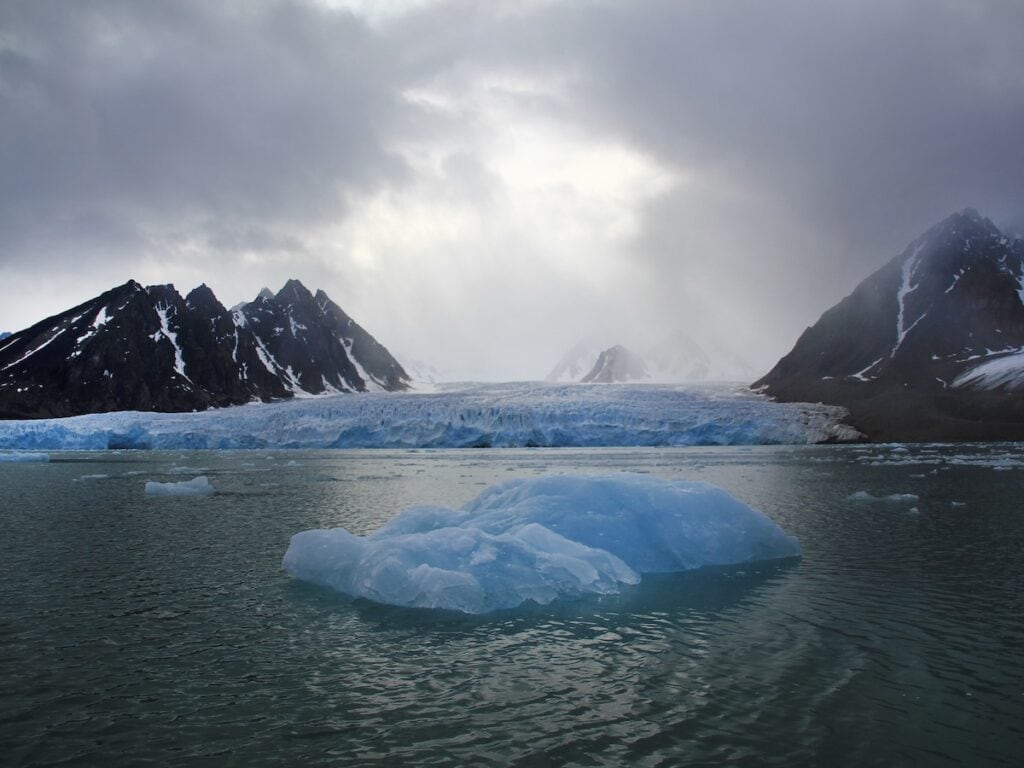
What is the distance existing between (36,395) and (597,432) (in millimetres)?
104434

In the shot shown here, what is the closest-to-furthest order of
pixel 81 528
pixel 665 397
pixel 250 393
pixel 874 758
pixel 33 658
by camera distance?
pixel 874 758 → pixel 33 658 → pixel 81 528 → pixel 665 397 → pixel 250 393

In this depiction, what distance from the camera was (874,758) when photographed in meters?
6.01

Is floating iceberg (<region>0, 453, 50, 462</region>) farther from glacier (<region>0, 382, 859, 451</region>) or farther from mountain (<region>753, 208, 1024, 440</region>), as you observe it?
mountain (<region>753, 208, 1024, 440</region>)

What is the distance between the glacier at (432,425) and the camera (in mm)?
68938

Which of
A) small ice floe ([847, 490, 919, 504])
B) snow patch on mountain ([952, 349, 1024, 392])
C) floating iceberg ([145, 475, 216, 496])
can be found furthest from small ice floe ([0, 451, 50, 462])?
snow patch on mountain ([952, 349, 1024, 392])

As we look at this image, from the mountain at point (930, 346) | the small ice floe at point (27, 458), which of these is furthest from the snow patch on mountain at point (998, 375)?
the small ice floe at point (27, 458)

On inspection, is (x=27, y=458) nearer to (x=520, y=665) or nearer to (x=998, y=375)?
(x=520, y=665)

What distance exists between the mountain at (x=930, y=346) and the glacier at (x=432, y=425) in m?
35.3

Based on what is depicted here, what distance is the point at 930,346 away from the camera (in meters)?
129

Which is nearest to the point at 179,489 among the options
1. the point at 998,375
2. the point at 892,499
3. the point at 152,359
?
the point at 892,499

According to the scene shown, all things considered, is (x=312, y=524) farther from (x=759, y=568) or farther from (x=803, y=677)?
(x=803, y=677)

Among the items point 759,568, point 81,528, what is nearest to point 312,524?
point 81,528

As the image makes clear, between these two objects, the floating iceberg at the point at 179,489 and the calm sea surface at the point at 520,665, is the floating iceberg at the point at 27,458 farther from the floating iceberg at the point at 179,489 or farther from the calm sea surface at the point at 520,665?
the calm sea surface at the point at 520,665

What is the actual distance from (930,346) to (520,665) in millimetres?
145876
